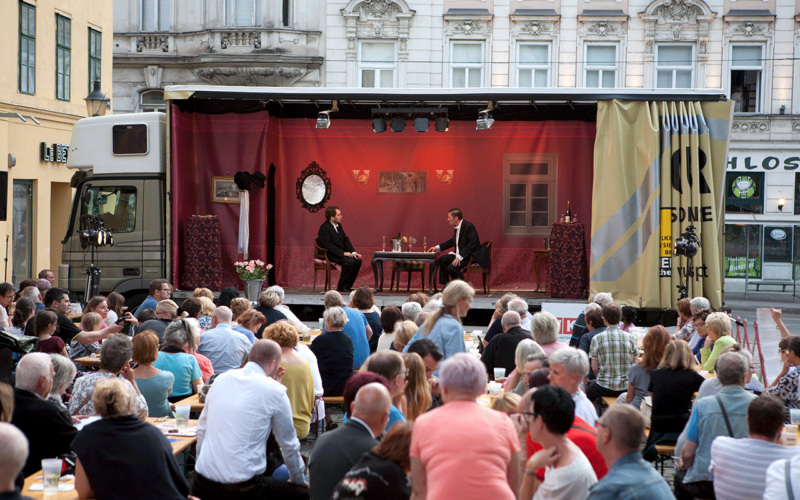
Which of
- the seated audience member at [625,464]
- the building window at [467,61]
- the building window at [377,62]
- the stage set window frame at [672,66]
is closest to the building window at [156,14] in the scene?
the building window at [377,62]

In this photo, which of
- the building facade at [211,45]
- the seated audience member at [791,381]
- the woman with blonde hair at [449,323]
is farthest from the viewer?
the building facade at [211,45]

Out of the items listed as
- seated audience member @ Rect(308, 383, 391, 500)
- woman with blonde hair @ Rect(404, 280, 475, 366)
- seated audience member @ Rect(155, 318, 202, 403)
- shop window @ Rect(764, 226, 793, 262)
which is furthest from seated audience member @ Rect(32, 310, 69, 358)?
shop window @ Rect(764, 226, 793, 262)

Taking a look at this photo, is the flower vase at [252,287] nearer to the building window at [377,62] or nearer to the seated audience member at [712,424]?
the seated audience member at [712,424]

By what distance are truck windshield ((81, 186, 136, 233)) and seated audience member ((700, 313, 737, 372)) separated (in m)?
8.49

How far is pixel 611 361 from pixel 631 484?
12.9ft

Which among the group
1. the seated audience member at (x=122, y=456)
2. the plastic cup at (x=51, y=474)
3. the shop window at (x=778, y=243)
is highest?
the shop window at (x=778, y=243)

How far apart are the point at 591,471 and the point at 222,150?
11.1 meters

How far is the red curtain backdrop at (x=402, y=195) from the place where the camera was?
14.4m

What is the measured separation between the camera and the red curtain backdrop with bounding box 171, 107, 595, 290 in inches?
565

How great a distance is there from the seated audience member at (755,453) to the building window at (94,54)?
60.3 ft

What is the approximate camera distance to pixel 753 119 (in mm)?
22984

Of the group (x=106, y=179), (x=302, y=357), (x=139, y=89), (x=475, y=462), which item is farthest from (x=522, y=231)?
(x=139, y=89)

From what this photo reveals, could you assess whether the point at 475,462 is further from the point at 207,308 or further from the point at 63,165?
the point at 63,165

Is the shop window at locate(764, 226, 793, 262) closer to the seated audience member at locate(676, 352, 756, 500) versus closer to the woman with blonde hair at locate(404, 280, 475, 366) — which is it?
the woman with blonde hair at locate(404, 280, 475, 366)
